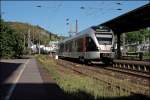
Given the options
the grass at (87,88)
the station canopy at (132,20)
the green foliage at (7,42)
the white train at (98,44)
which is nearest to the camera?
the grass at (87,88)

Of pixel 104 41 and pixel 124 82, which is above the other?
pixel 104 41

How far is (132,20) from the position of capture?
119 feet

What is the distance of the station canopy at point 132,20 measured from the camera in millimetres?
30661

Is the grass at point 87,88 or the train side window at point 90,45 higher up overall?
the train side window at point 90,45

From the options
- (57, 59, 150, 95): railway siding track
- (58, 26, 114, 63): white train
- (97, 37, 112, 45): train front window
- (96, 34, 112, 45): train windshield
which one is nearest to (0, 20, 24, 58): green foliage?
(58, 26, 114, 63): white train

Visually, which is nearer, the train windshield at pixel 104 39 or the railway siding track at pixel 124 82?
the railway siding track at pixel 124 82

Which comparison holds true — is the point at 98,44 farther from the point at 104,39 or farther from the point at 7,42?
the point at 7,42

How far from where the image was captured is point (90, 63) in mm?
41406

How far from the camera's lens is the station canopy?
30.7 m

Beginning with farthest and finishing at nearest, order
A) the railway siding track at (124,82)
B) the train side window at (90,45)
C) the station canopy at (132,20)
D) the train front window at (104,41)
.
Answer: the train side window at (90,45) → the train front window at (104,41) → the station canopy at (132,20) → the railway siding track at (124,82)

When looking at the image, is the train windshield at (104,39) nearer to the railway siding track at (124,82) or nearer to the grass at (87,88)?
the railway siding track at (124,82)

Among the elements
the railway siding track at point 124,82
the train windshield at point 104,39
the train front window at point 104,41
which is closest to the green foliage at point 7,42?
the train windshield at point 104,39

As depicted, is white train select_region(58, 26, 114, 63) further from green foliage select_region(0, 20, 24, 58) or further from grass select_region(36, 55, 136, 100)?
green foliage select_region(0, 20, 24, 58)

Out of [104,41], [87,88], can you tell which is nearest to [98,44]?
[104,41]
